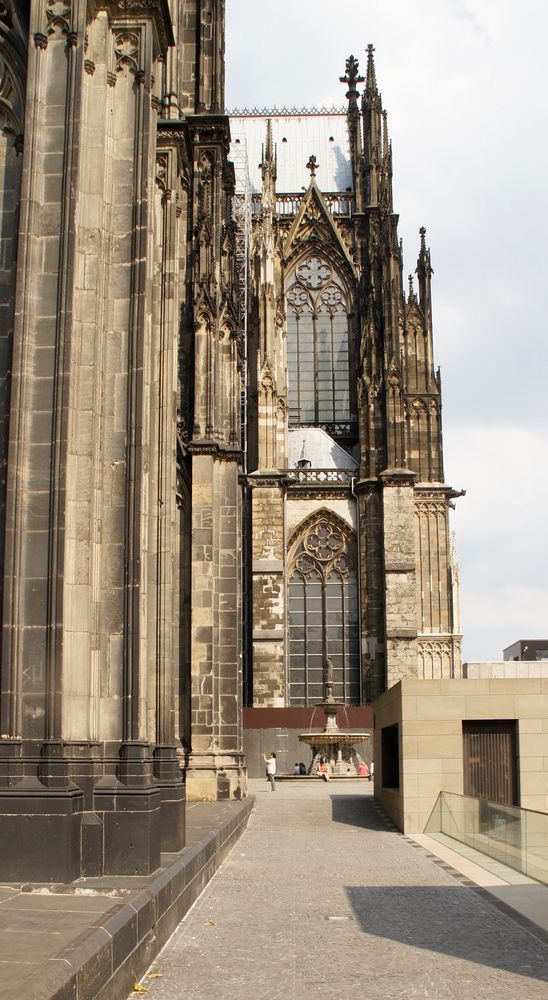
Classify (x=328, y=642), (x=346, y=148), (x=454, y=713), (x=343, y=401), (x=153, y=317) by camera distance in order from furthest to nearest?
(x=346, y=148) → (x=343, y=401) → (x=328, y=642) → (x=454, y=713) → (x=153, y=317)

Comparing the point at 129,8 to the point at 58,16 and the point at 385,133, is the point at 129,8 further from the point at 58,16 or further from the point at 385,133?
the point at 385,133

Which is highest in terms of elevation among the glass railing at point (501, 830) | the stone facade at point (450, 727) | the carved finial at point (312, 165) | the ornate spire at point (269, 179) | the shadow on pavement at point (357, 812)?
the carved finial at point (312, 165)

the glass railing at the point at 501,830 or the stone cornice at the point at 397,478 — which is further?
the stone cornice at the point at 397,478

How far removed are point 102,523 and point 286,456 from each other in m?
32.6

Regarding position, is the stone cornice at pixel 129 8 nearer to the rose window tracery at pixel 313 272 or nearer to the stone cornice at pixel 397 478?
the stone cornice at pixel 397 478

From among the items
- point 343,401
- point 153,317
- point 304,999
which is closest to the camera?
point 304,999

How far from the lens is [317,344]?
4738cm

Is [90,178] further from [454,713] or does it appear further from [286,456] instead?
[286,456]

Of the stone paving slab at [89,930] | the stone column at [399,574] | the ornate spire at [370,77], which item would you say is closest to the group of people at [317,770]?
the stone column at [399,574]

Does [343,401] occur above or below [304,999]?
above

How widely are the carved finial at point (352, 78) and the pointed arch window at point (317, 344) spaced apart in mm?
10482

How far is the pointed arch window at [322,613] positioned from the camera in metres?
40.3

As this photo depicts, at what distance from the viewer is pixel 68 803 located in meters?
8.68

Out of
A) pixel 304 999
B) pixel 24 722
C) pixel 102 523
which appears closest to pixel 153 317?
pixel 102 523
